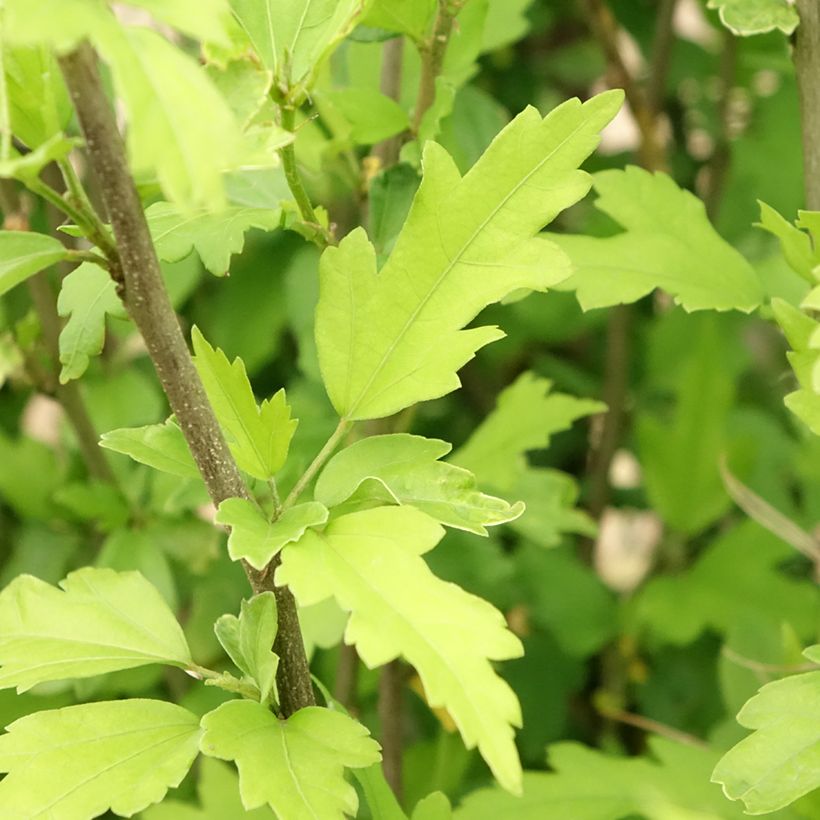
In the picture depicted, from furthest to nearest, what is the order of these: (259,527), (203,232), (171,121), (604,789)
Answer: (604,789)
(203,232)
(259,527)
(171,121)

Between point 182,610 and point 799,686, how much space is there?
2.05ft

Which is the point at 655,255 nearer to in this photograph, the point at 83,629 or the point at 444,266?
the point at 444,266

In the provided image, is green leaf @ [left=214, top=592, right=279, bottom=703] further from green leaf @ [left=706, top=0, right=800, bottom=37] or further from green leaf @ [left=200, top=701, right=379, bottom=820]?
green leaf @ [left=706, top=0, right=800, bottom=37]

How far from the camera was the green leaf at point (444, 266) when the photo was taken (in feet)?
1.33

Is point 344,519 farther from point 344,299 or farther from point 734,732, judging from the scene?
point 734,732

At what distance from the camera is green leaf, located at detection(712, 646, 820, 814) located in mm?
429

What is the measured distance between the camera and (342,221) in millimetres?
884

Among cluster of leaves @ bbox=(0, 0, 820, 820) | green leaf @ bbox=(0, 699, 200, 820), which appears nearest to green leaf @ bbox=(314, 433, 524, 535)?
cluster of leaves @ bbox=(0, 0, 820, 820)

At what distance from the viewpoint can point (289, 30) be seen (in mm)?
431

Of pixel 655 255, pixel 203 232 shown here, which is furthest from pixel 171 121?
pixel 655 255

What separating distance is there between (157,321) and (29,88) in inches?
3.5

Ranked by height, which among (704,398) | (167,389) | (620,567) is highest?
(167,389)

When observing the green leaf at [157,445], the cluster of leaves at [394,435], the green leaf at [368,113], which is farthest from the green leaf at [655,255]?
the green leaf at [157,445]

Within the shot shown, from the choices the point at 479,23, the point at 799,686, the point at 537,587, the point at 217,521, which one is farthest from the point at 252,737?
the point at 537,587
